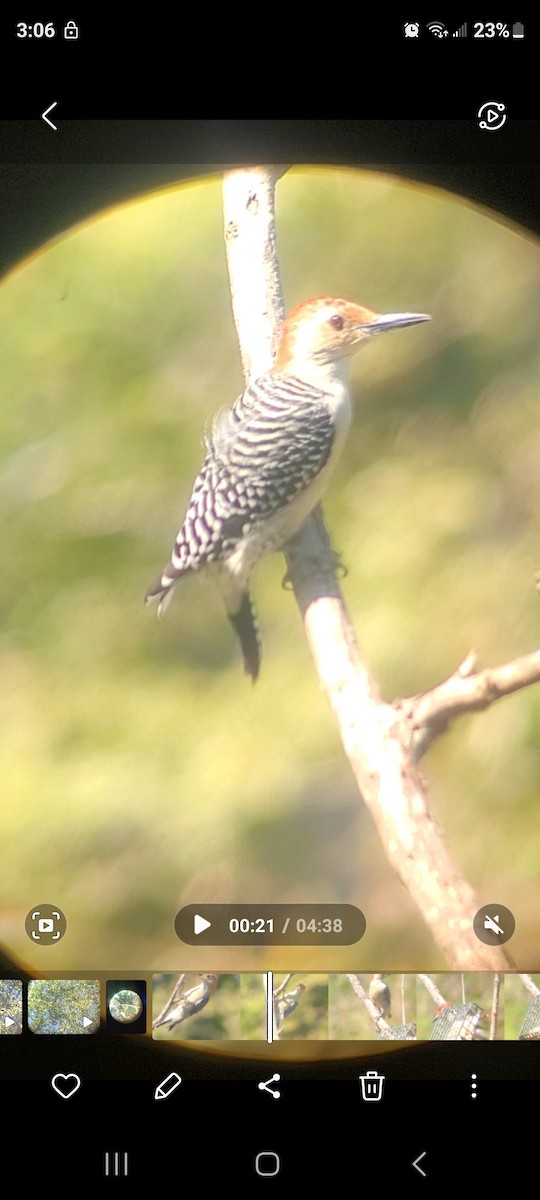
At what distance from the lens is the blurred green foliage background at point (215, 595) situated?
2.02ft

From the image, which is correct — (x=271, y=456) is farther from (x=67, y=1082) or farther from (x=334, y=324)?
(x=67, y=1082)

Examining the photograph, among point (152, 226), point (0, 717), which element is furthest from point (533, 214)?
point (0, 717)

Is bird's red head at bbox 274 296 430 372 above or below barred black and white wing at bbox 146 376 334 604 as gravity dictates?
above

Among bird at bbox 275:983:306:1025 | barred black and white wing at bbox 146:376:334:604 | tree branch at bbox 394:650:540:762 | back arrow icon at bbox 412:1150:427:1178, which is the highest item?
barred black and white wing at bbox 146:376:334:604

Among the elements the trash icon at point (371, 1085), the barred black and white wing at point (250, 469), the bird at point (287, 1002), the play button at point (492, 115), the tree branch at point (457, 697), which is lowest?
the trash icon at point (371, 1085)

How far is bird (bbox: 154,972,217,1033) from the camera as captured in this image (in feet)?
2.01

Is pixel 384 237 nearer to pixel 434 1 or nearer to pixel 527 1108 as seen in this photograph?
pixel 434 1

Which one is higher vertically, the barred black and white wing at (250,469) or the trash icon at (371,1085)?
the barred black and white wing at (250,469)

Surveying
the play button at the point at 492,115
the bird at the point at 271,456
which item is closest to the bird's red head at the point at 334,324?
the bird at the point at 271,456

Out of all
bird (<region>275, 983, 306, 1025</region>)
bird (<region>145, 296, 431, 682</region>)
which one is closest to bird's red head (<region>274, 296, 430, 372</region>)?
bird (<region>145, 296, 431, 682</region>)

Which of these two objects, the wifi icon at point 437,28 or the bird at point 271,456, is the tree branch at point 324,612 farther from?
the wifi icon at point 437,28

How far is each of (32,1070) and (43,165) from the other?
56 centimetres

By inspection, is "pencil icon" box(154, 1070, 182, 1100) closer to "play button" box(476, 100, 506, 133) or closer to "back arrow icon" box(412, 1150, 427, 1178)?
"back arrow icon" box(412, 1150, 427, 1178)

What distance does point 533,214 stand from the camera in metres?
0.62
